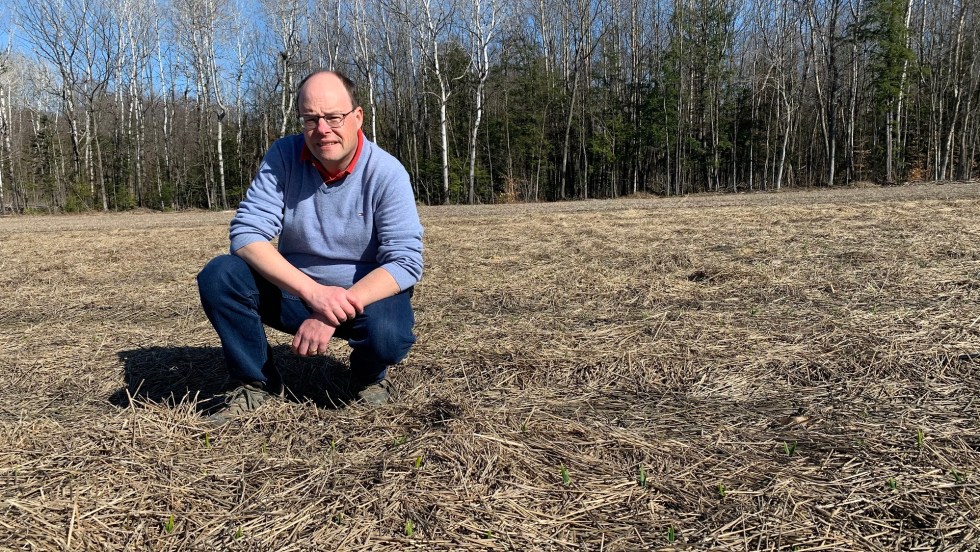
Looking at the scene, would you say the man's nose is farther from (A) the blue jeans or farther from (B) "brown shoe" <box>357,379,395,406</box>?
(B) "brown shoe" <box>357,379,395,406</box>

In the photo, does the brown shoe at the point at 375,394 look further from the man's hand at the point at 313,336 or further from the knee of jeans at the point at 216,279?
the knee of jeans at the point at 216,279

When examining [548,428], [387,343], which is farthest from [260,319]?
Answer: [548,428]

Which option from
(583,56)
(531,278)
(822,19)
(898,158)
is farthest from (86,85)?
(898,158)

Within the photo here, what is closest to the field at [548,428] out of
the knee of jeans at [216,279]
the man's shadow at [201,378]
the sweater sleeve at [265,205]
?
the man's shadow at [201,378]

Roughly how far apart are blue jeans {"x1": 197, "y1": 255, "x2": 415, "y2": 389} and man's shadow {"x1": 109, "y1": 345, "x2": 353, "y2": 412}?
8.3 inches

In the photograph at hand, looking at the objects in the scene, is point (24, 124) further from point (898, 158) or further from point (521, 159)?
point (898, 158)

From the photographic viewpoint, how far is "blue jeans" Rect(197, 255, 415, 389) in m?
2.08

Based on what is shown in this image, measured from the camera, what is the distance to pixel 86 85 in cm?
2748

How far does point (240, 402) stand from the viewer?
219cm

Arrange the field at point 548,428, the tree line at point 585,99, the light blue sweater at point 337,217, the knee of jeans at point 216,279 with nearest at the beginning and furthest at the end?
the field at point 548,428 → the knee of jeans at point 216,279 → the light blue sweater at point 337,217 → the tree line at point 585,99

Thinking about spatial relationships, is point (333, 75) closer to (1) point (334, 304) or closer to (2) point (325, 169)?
(2) point (325, 169)

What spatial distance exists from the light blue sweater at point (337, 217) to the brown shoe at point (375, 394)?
1.32 feet

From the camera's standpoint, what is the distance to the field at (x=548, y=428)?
4.86ft

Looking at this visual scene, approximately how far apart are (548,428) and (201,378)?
5.07 feet
